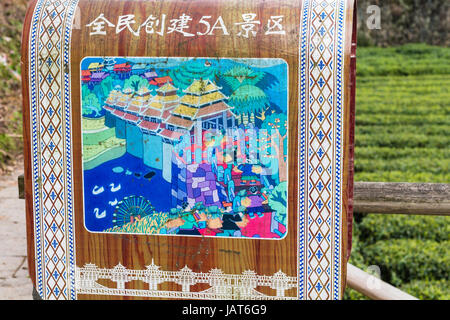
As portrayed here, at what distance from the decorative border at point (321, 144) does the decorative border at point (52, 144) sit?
0.80 m

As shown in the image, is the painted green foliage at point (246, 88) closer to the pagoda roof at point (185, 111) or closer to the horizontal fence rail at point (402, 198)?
the pagoda roof at point (185, 111)

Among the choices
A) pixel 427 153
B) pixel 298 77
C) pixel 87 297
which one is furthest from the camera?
pixel 427 153

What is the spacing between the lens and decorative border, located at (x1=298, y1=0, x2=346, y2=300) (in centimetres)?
211

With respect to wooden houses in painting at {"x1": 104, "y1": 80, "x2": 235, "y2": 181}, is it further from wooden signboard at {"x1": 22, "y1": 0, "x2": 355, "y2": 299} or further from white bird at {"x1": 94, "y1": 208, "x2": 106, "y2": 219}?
white bird at {"x1": 94, "y1": 208, "x2": 106, "y2": 219}

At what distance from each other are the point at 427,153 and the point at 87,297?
555cm

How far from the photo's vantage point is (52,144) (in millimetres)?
2268

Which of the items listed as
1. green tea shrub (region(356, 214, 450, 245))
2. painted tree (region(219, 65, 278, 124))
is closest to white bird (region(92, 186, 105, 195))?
painted tree (region(219, 65, 278, 124))

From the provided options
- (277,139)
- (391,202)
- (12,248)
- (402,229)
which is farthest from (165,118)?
(402,229)

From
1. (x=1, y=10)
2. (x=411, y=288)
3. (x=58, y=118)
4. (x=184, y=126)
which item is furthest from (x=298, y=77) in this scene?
(x=1, y=10)

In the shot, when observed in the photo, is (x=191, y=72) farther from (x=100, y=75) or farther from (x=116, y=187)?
(x=116, y=187)

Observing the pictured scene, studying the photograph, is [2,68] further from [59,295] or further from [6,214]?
[59,295]

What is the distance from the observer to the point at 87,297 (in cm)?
233

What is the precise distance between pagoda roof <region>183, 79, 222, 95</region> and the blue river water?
0.30 meters

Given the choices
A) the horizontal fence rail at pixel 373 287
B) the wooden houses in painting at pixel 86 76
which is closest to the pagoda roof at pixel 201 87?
the wooden houses in painting at pixel 86 76
